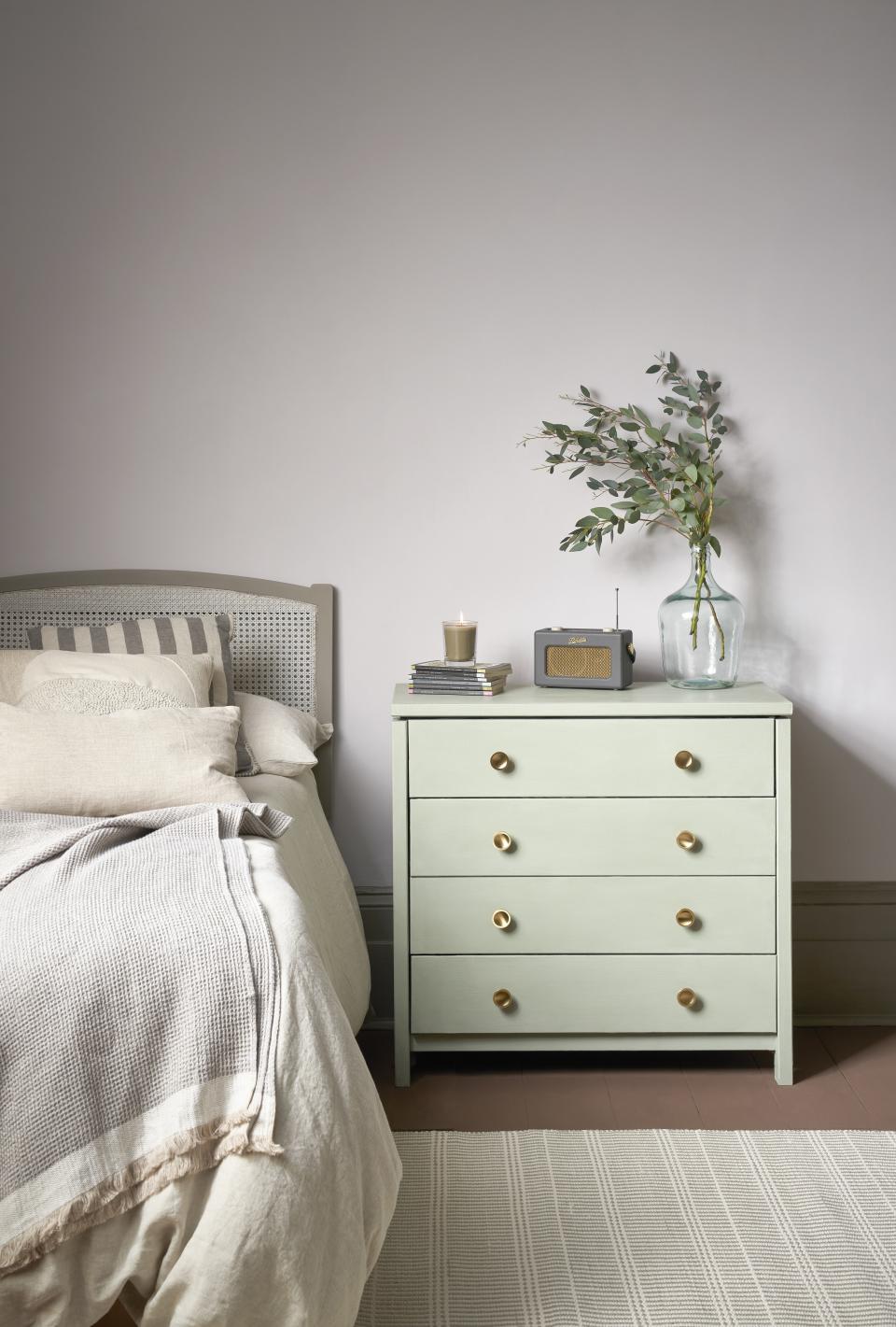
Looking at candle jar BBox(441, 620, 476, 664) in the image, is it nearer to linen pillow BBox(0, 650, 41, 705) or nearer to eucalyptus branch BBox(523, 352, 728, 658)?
eucalyptus branch BBox(523, 352, 728, 658)

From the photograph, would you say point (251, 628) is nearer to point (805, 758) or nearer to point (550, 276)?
point (550, 276)

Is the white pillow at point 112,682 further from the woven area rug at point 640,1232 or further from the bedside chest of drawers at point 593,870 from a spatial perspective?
the woven area rug at point 640,1232

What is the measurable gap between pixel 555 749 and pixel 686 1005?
604 millimetres

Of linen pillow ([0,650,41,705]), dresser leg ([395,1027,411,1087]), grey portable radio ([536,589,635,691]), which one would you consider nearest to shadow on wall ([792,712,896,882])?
grey portable radio ([536,589,635,691])

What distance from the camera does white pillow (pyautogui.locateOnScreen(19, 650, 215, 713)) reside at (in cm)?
218

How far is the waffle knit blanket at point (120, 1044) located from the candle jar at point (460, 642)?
107 cm

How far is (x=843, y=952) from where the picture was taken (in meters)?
2.72

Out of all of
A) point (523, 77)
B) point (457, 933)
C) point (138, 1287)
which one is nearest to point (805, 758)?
point (457, 933)

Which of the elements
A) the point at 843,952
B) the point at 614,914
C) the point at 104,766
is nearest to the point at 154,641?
the point at 104,766

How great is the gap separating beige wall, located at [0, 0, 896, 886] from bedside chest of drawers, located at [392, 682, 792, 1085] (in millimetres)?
462

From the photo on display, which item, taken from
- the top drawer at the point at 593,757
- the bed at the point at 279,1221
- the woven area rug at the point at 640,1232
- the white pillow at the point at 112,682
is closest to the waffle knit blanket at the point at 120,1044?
the bed at the point at 279,1221

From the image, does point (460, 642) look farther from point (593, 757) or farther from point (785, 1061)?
point (785, 1061)

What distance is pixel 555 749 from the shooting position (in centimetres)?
230

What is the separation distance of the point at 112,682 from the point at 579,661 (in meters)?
1.01
